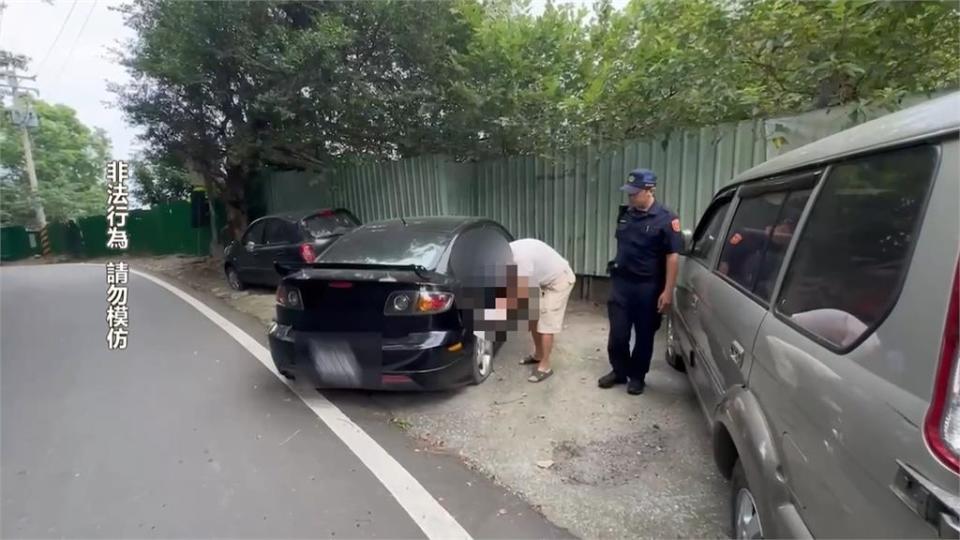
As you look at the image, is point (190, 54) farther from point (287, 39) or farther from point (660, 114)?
point (660, 114)

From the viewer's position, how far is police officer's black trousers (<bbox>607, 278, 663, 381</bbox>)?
376cm

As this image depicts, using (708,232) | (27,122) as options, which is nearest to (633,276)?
(708,232)

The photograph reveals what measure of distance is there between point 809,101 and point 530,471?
4421 millimetres

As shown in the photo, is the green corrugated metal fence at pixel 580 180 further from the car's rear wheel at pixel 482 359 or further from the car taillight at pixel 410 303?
the car taillight at pixel 410 303

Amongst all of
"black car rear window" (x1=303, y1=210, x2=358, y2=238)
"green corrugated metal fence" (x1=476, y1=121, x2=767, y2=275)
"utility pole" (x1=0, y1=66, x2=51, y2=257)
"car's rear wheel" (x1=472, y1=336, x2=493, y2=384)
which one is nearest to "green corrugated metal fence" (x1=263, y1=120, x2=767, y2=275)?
"green corrugated metal fence" (x1=476, y1=121, x2=767, y2=275)

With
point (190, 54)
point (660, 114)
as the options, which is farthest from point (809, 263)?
point (190, 54)

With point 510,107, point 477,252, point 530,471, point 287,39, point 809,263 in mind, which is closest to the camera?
point 809,263

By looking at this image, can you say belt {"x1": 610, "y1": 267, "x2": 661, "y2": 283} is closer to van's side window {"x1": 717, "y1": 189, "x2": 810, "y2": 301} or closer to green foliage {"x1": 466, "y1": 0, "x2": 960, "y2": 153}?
van's side window {"x1": 717, "y1": 189, "x2": 810, "y2": 301}

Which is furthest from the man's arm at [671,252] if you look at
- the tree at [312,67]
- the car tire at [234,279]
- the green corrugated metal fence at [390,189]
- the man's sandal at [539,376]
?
the car tire at [234,279]

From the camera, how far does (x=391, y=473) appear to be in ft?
9.93

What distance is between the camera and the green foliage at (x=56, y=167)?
25531mm

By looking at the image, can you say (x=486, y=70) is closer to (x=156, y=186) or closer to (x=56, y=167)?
(x=156, y=186)

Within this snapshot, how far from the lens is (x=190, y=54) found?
8773 millimetres

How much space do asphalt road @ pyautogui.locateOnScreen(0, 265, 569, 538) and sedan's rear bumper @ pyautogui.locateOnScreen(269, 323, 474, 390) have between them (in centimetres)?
30
